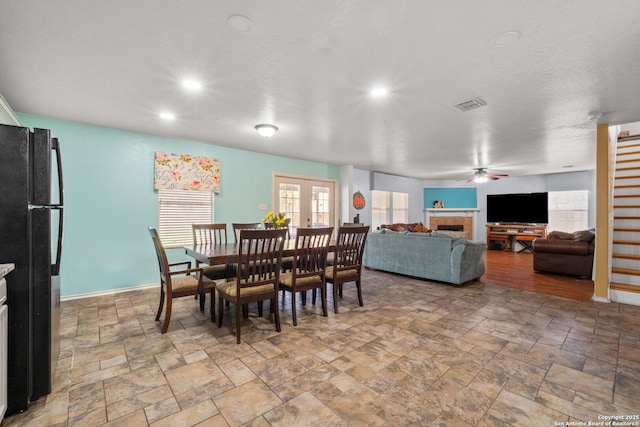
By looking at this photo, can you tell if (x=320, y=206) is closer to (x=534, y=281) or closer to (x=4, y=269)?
(x=534, y=281)

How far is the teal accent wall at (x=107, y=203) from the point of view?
3773 millimetres

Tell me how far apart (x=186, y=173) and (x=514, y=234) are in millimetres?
9383

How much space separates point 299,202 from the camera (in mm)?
6336

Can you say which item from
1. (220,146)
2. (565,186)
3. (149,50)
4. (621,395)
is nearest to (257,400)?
(621,395)

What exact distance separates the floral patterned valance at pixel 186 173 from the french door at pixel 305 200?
130 centimetres

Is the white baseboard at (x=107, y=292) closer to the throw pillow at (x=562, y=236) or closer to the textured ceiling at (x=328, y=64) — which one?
the textured ceiling at (x=328, y=64)

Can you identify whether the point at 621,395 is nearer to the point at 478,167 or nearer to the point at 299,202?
the point at 299,202

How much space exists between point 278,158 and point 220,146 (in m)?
1.23

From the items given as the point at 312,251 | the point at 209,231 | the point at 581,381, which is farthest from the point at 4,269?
the point at 581,381

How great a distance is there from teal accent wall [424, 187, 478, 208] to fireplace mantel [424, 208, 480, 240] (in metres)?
0.18

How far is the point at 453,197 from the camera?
33.7 ft

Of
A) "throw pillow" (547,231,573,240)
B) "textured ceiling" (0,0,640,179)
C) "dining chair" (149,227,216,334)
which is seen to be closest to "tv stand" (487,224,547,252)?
"throw pillow" (547,231,573,240)

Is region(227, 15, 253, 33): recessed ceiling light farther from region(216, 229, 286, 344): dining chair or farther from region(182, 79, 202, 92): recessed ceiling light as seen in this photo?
region(216, 229, 286, 344): dining chair

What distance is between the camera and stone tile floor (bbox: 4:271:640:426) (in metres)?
1.67
